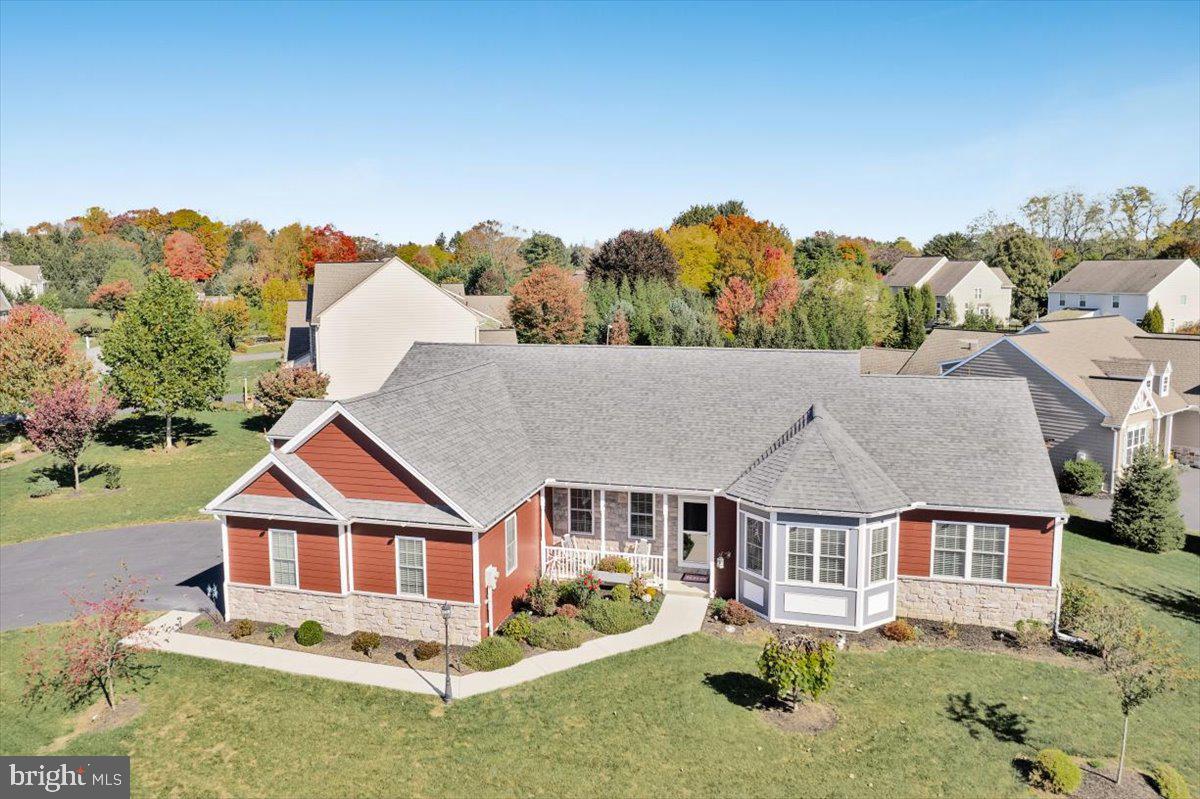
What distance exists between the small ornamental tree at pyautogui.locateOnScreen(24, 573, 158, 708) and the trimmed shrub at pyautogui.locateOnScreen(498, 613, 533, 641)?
26.6 feet

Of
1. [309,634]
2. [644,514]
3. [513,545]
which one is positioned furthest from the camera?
[644,514]

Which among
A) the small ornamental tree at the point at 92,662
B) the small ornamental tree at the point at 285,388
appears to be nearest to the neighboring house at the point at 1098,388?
the small ornamental tree at the point at 285,388

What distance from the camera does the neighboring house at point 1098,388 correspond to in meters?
36.5

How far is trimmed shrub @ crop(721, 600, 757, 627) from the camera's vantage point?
21.5m

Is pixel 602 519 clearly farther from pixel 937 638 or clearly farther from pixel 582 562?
pixel 937 638

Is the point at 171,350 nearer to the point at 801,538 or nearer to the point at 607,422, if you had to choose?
the point at 607,422

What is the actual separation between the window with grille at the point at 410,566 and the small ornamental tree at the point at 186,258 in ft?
342

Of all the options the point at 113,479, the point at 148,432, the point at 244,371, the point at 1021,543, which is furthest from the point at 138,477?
the point at 1021,543

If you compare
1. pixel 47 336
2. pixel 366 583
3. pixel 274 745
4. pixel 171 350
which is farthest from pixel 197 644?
pixel 47 336

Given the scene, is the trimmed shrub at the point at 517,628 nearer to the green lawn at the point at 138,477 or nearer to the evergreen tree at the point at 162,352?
the green lawn at the point at 138,477

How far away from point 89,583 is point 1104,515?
3666 centimetres

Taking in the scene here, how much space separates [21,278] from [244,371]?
1989 inches

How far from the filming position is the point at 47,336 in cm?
4253

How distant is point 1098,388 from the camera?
3788 centimetres
